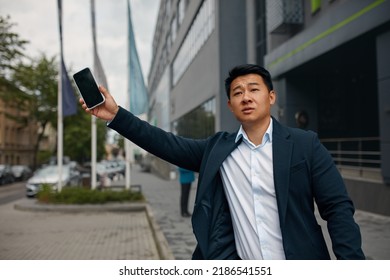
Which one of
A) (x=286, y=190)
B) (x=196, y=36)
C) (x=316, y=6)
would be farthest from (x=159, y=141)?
(x=196, y=36)

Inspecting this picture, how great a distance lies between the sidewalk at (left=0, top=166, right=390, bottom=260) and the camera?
11.9 feet

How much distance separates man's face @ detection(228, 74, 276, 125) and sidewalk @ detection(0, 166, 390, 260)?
131 cm

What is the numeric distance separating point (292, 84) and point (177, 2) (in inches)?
528

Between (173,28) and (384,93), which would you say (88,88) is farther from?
(173,28)

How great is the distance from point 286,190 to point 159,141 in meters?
0.61

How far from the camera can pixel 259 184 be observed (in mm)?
1687

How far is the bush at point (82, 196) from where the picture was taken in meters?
11.4

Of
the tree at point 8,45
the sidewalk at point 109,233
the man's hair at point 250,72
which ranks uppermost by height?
the tree at point 8,45

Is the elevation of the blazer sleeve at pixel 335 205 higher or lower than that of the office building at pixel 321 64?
lower

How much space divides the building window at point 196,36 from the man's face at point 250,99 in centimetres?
963

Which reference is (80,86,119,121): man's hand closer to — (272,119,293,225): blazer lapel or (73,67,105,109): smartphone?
(73,67,105,109): smartphone

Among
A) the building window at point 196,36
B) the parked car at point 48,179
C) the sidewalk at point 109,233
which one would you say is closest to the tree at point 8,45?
the sidewalk at point 109,233

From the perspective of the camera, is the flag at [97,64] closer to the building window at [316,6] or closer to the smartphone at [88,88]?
the smartphone at [88,88]

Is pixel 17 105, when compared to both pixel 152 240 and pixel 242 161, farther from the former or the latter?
pixel 242 161
